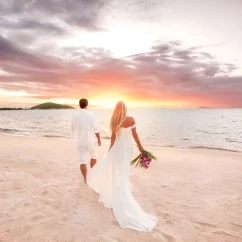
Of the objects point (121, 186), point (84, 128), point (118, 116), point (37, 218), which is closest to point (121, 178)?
point (121, 186)

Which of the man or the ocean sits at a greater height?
the man

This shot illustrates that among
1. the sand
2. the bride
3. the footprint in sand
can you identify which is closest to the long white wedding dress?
the bride

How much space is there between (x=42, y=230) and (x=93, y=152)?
123 inches

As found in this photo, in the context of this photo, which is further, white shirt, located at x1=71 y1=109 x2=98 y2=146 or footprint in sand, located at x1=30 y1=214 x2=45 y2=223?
white shirt, located at x1=71 y1=109 x2=98 y2=146

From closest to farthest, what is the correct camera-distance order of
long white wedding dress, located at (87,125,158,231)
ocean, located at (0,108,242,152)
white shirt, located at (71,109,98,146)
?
long white wedding dress, located at (87,125,158,231)
white shirt, located at (71,109,98,146)
ocean, located at (0,108,242,152)

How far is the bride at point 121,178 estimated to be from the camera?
15.6 ft

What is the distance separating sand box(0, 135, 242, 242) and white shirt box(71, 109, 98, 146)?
1495 mm

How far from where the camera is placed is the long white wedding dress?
4738 mm

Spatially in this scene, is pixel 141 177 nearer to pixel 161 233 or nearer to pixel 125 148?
pixel 125 148

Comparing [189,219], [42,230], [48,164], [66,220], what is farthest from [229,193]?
[48,164]

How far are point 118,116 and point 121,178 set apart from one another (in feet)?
4.95

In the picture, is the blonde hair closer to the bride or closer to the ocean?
the bride

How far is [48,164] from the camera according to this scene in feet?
33.2

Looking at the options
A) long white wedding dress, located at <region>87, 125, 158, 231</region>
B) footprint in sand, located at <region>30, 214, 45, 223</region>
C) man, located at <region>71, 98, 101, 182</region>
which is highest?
man, located at <region>71, 98, 101, 182</region>
